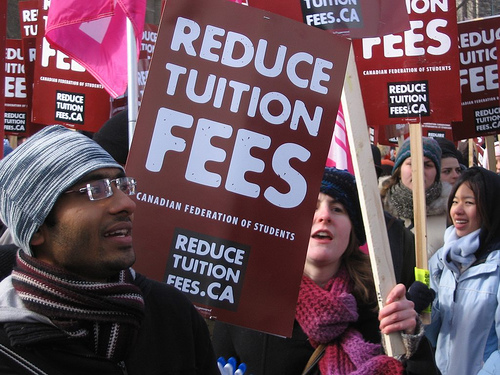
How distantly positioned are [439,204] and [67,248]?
4.01m

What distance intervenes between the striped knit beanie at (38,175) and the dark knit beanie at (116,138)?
1.82 m

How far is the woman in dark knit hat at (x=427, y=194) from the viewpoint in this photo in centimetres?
527

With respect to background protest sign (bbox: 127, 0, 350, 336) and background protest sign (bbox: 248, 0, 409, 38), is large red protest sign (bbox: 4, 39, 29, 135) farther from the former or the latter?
background protest sign (bbox: 127, 0, 350, 336)

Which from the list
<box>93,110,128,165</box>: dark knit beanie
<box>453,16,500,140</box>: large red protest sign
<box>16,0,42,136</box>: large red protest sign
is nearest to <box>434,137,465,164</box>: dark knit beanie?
<box>453,16,500,140</box>: large red protest sign

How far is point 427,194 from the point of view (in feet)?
17.7

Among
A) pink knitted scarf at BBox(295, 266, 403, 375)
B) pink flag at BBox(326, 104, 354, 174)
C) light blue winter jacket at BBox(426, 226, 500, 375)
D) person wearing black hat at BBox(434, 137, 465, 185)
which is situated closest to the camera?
pink knitted scarf at BBox(295, 266, 403, 375)

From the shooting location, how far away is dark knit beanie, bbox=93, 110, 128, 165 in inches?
147

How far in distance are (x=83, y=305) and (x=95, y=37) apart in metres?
3.84

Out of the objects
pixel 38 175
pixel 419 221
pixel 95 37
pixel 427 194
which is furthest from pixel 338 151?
pixel 38 175

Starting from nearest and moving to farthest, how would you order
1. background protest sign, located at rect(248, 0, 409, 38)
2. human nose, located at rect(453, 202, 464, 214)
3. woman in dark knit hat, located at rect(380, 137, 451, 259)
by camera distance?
background protest sign, located at rect(248, 0, 409, 38)
human nose, located at rect(453, 202, 464, 214)
woman in dark knit hat, located at rect(380, 137, 451, 259)

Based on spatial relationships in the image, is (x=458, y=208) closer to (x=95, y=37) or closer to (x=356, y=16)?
(x=356, y=16)

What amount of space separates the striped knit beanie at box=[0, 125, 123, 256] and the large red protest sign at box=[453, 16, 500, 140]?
18.8 ft

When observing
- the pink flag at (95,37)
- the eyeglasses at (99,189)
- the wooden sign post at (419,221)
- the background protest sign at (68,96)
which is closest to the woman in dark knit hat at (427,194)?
the wooden sign post at (419,221)

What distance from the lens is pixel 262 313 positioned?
2.69 meters
